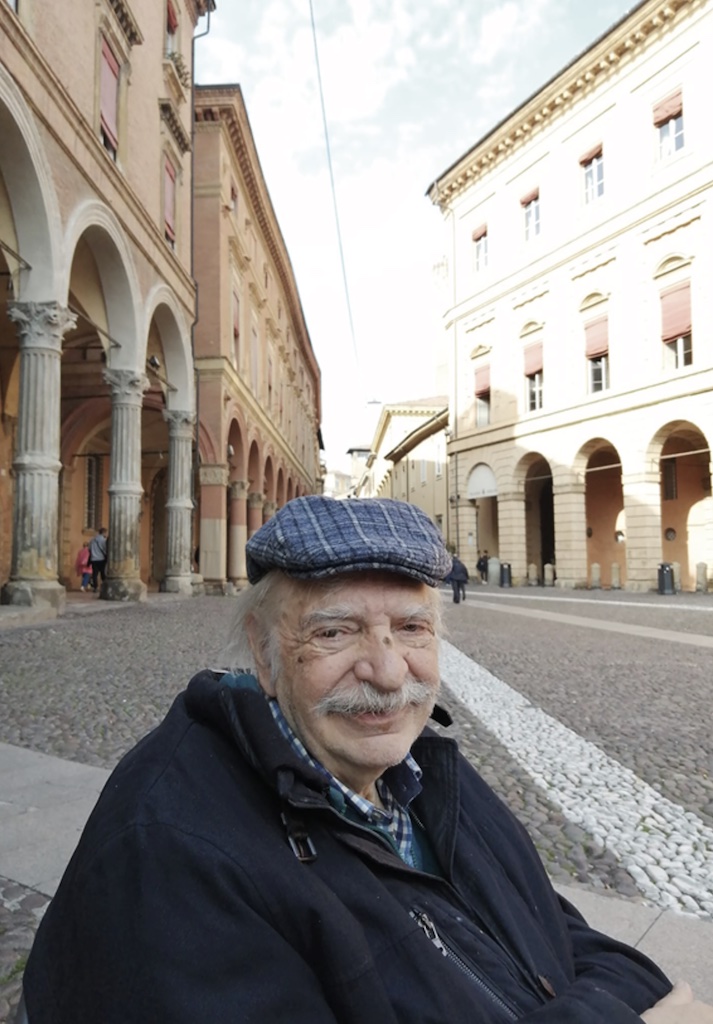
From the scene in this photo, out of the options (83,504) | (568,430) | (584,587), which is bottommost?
(584,587)

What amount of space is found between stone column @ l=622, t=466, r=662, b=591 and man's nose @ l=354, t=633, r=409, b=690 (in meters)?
21.1

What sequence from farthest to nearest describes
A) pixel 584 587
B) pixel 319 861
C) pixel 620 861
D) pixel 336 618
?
pixel 584 587 → pixel 620 861 → pixel 336 618 → pixel 319 861

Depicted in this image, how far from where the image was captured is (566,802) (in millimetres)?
3070

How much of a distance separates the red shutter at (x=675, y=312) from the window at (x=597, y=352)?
2.11m

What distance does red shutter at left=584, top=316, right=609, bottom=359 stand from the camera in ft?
72.8

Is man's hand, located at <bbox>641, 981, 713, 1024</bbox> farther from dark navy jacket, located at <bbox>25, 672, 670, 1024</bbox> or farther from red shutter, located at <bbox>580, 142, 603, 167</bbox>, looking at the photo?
red shutter, located at <bbox>580, 142, 603, 167</bbox>

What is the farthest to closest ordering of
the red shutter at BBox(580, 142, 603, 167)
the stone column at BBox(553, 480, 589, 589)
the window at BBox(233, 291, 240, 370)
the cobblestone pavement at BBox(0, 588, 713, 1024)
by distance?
1. the stone column at BBox(553, 480, 589, 589)
2. the red shutter at BBox(580, 142, 603, 167)
3. the window at BBox(233, 291, 240, 370)
4. the cobblestone pavement at BBox(0, 588, 713, 1024)

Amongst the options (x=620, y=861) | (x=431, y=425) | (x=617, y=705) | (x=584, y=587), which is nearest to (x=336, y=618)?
(x=620, y=861)

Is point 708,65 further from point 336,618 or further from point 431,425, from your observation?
point 336,618

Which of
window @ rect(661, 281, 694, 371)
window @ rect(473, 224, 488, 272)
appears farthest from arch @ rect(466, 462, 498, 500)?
window @ rect(661, 281, 694, 371)

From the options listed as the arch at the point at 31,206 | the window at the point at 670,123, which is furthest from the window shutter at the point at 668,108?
the arch at the point at 31,206

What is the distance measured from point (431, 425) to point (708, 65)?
61.5 ft

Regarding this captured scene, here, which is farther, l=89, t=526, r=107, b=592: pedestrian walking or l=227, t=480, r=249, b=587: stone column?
l=227, t=480, r=249, b=587: stone column

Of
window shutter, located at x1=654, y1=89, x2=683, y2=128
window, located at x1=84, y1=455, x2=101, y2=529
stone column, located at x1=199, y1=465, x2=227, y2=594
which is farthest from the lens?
window, located at x1=84, y1=455, x2=101, y2=529
